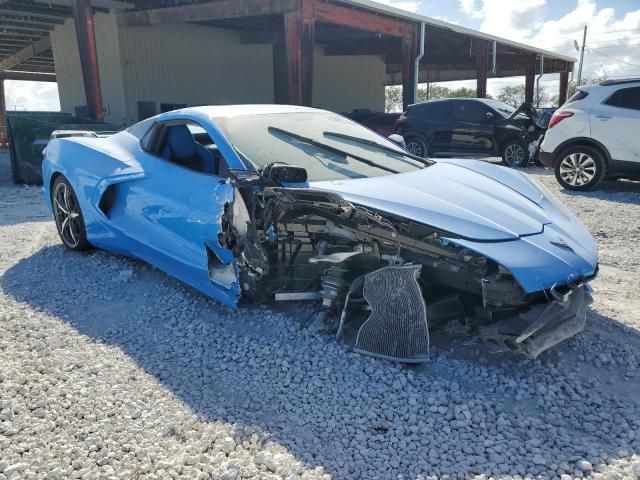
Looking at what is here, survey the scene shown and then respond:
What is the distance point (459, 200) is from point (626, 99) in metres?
5.96

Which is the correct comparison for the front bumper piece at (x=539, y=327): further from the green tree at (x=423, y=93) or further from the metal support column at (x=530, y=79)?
the green tree at (x=423, y=93)

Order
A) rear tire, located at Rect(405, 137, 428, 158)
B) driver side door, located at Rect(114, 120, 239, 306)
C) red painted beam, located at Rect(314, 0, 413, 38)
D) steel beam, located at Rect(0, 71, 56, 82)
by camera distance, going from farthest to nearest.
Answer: steel beam, located at Rect(0, 71, 56, 82) → red painted beam, located at Rect(314, 0, 413, 38) → rear tire, located at Rect(405, 137, 428, 158) → driver side door, located at Rect(114, 120, 239, 306)

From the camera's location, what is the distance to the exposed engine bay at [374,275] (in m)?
2.62

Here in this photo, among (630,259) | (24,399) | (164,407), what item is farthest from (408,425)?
(630,259)

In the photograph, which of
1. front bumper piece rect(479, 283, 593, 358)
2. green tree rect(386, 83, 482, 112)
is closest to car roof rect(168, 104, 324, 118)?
front bumper piece rect(479, 283, 593, 358)

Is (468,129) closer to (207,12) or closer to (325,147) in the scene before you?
(207,12)

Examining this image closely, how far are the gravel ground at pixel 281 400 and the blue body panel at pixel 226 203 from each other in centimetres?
44

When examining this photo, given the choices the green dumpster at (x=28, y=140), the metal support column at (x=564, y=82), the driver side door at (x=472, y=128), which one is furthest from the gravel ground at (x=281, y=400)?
the metal support column at (x=564, y=82)

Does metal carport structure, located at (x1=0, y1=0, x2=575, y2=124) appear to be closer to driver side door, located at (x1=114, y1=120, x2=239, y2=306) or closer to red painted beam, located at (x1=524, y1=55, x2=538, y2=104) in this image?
red painted beam, located at (x1=524, y1=55, x2=538, y2=104)

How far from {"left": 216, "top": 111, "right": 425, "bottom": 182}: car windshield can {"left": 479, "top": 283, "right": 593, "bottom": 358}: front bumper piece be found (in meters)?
1.27

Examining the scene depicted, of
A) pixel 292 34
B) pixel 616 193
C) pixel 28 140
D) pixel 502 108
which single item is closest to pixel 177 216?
pixel 616 193

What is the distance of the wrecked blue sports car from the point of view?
2.64 metres

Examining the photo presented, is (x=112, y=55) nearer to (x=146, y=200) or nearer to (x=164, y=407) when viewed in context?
(x=146, y=200)

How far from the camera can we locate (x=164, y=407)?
2494 millimetres
